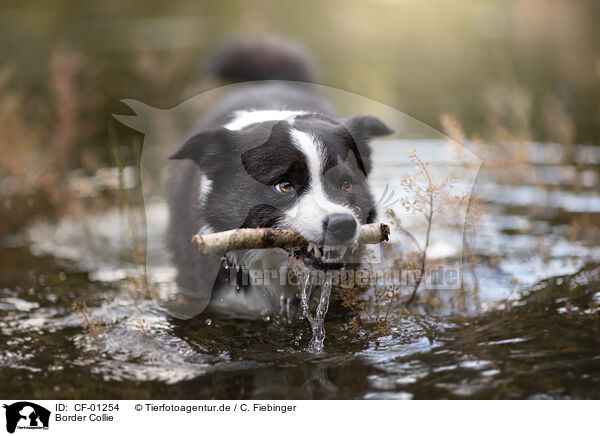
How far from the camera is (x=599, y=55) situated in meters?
9.57

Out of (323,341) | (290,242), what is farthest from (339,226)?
(323,341)

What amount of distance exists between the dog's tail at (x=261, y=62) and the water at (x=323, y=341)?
2.13 metres

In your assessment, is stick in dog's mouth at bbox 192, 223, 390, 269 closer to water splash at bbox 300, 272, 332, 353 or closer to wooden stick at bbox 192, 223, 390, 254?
wooden stick at bbox 192, 223, 390, 254

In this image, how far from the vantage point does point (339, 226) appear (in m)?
3.03

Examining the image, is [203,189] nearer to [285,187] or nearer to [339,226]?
[285,187]

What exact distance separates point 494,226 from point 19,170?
13.1 feet

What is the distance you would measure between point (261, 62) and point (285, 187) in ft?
10.7

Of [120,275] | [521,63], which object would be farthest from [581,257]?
[521,63]

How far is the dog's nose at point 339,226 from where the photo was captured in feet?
9.91

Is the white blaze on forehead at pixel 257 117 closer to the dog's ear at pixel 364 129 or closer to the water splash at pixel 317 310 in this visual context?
the dog's ear at pixel 364 129

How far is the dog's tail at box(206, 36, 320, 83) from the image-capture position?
6.20 meters
